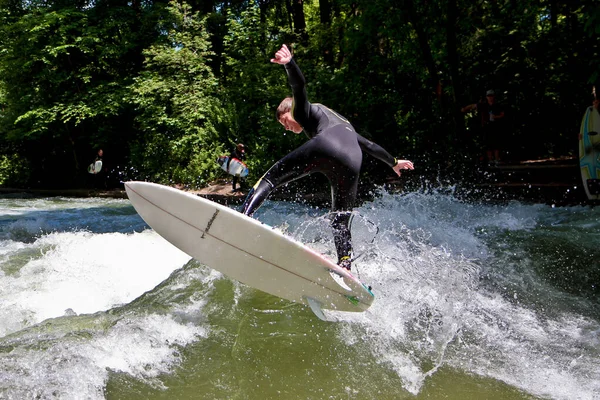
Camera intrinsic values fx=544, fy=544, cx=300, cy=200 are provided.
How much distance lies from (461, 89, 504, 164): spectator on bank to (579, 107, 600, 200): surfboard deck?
1.99 m

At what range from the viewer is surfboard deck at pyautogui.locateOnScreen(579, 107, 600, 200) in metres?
7.73

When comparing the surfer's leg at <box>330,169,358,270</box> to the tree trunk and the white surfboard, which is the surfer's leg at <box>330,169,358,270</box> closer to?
the white surfboard

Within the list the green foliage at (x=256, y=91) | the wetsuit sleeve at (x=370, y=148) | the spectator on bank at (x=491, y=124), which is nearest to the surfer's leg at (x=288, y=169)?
the wetsuit sleeve at (x=370, y=148)

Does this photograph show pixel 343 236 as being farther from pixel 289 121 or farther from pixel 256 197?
pixel 289 121

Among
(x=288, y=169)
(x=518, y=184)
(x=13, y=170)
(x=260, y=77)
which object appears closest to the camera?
(x=288, y=169)

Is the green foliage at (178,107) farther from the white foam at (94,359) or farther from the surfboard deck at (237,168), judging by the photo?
the white foam at (94,359)

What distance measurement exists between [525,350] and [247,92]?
42.5ft

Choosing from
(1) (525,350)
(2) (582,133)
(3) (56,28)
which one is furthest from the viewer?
(3) (56,28)

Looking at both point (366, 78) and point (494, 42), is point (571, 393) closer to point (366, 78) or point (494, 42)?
point (494, 42)

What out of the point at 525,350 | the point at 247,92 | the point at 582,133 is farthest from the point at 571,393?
the point at 247,92

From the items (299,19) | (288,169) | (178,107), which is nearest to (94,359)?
(288,169)

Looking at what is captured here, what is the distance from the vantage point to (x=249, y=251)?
3617 millimetres

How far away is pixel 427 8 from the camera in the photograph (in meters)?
11.0

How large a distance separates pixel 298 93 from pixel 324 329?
1.60 m
